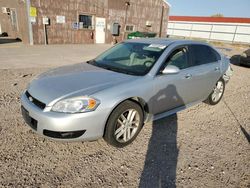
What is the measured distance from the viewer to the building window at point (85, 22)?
15789 millimetres

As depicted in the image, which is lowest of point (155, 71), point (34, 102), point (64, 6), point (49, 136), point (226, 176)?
point (226, 176)

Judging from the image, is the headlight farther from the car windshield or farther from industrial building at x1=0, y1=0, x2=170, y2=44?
industrial building at x1=0, y1=0, x2=170, y2=44

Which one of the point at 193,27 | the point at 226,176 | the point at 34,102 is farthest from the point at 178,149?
the point at 193,27

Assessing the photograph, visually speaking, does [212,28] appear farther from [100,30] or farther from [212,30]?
[100,30]

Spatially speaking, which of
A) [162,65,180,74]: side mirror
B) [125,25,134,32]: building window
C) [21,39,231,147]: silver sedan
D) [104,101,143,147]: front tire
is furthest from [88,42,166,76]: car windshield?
[125,25,134,32]: building window

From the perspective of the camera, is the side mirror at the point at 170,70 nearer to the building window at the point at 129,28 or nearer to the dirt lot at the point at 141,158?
the dirt lot at the point at 141,158

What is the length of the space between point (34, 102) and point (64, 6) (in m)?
13.7

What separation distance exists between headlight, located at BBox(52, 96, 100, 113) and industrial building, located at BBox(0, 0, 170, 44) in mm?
12824

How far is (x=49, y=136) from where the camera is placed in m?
2.65

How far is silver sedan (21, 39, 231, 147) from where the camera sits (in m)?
2.60

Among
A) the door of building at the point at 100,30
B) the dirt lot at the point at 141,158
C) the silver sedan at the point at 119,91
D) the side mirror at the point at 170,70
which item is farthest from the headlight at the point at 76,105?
the door of building at the point at 100,30

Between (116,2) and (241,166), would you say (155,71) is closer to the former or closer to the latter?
(241,166)

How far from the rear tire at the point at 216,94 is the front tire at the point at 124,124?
2.46 metres

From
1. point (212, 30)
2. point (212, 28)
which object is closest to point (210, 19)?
point (212, 28)
